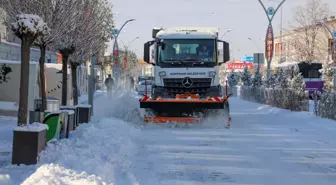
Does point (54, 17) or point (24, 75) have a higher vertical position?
point (54, 17)

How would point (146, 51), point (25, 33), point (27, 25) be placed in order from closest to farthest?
1. point (27, 25)
2. point (25, 33)
3. point (146, 51)

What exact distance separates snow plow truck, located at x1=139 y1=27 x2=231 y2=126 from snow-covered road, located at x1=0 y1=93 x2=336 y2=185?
0.65 metres

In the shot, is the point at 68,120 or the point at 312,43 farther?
the point at 312,43

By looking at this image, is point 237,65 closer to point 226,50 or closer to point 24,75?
point 226,50

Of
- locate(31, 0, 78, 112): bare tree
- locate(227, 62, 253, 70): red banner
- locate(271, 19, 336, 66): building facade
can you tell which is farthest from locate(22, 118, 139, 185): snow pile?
locate(227, 62, 253, 70): red banner

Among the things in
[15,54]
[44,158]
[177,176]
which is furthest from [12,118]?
[15,54]

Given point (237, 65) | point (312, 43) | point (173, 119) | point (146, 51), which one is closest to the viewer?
point (173, 119)

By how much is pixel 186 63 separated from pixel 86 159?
861cm

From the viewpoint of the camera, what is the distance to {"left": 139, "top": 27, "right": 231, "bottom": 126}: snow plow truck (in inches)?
632

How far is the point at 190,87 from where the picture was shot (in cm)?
1650

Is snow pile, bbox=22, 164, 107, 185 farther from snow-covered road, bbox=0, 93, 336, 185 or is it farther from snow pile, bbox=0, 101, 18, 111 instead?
snow pile, bbox=0, 101, 18, 111

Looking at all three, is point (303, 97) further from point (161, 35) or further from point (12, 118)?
point (12, 118)

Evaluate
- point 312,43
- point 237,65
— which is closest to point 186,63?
point 312,43

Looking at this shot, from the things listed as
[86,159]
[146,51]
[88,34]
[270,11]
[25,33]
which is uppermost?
[270,11]
